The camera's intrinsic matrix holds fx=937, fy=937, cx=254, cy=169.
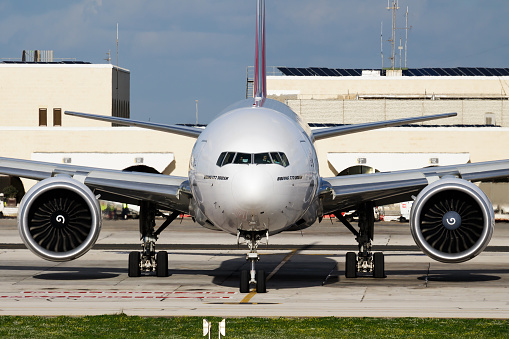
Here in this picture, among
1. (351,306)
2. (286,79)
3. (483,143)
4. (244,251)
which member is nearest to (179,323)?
(351,306)

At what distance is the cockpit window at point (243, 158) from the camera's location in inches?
806

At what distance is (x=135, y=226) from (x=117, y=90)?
26870 millimetres

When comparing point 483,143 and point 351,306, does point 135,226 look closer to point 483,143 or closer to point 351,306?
point 483,143

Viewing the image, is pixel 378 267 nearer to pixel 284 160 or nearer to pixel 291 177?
pixel 291 177

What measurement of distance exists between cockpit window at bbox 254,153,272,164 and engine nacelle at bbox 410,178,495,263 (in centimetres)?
411

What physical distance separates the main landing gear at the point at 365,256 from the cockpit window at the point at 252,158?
6044 mm

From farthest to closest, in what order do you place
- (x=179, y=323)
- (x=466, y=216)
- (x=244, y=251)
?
1. (x=244, y=251)
2. (x=466, y=216)
3. (x=179, y=323)

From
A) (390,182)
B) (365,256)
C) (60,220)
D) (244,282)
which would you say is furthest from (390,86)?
(60,220)

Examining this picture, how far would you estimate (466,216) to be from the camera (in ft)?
74.5

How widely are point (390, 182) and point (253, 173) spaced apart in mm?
5257

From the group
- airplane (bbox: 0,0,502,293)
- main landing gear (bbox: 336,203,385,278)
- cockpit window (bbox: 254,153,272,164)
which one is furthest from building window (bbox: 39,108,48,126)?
cockpit window (bbox: 254,153,272,164)

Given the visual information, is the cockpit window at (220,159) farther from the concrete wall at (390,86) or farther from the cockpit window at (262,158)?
the concrete wall at (390,86)

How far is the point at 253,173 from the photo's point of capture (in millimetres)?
20125

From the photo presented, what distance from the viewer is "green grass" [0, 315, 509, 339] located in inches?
645
